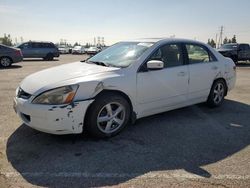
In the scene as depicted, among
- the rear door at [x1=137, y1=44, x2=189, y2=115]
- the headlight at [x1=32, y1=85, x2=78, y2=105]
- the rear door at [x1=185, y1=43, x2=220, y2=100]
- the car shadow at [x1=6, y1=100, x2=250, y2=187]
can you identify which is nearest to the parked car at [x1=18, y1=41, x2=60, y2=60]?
the rear door at [x1=185, y1=43, x2=220, y2=100]

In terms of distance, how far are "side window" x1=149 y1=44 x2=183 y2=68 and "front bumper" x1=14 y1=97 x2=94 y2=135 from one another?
5.48ft

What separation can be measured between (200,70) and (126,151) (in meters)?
2.66

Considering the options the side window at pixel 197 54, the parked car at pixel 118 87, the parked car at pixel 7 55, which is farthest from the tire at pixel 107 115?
the parked car at pixel 7 55

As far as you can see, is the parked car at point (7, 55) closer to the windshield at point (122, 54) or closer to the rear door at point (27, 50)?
the rear door at point (27, 50)

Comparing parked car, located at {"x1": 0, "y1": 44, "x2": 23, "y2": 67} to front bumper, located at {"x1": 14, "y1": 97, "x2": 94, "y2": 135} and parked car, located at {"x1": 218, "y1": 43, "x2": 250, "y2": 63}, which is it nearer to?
front bumper, located at {"x1": 14, "y1": 97, "x2": 94, "y2": 135}

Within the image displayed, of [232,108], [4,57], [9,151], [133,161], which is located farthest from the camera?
[4,57]

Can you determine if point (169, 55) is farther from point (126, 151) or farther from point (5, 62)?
point (5, 62)

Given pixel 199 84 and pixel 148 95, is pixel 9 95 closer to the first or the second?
pixel 148 95

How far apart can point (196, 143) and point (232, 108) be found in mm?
2560

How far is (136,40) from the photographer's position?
5.63 meters

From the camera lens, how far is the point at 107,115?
4402 mm

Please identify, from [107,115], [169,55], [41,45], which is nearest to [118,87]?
[107,115]

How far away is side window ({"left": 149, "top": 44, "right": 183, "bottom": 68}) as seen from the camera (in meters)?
5.09

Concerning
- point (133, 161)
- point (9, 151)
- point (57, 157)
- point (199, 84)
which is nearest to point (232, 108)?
point (199, 84)
